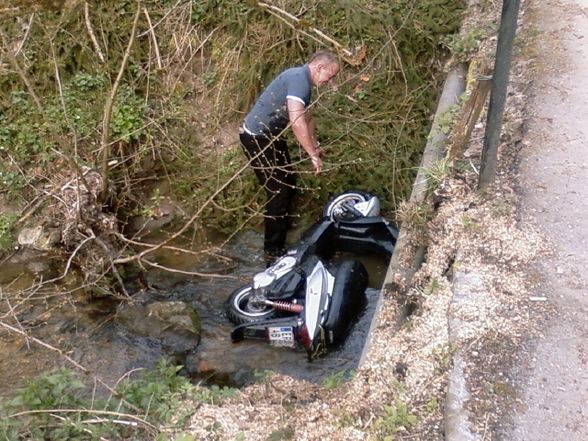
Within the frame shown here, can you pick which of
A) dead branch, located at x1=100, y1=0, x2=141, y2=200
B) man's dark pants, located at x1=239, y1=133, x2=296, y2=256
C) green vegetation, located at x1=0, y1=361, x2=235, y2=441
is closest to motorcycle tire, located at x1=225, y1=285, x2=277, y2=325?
man's dark pants, located at x1=239, y1=133, x2=296, y2=256

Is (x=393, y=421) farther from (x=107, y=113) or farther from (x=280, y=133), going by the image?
(x=107, y=113)

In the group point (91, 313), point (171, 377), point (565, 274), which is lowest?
point (91, 313)

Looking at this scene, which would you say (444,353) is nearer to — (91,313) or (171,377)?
(171,377)

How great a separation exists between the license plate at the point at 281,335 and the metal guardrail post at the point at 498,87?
182 cm

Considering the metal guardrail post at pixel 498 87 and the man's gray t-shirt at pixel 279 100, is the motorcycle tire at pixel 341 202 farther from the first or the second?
the metal guardrail post at pixel 498 87

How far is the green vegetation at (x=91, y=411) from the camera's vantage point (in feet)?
10.2

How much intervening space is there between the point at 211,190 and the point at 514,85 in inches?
124

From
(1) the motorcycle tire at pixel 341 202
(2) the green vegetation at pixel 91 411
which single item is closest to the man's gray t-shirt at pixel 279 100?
(1) the motorcycle tire at pixel 341 202

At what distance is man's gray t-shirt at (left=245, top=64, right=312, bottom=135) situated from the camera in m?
5.29

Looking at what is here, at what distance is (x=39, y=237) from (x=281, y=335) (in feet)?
8.92

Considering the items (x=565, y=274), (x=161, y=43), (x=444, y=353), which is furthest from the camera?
(x=161, y=43)

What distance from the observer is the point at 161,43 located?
7410 mm

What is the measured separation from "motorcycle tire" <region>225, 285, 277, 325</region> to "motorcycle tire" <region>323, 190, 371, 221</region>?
103 cm

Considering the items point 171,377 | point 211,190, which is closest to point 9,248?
point 211,190
